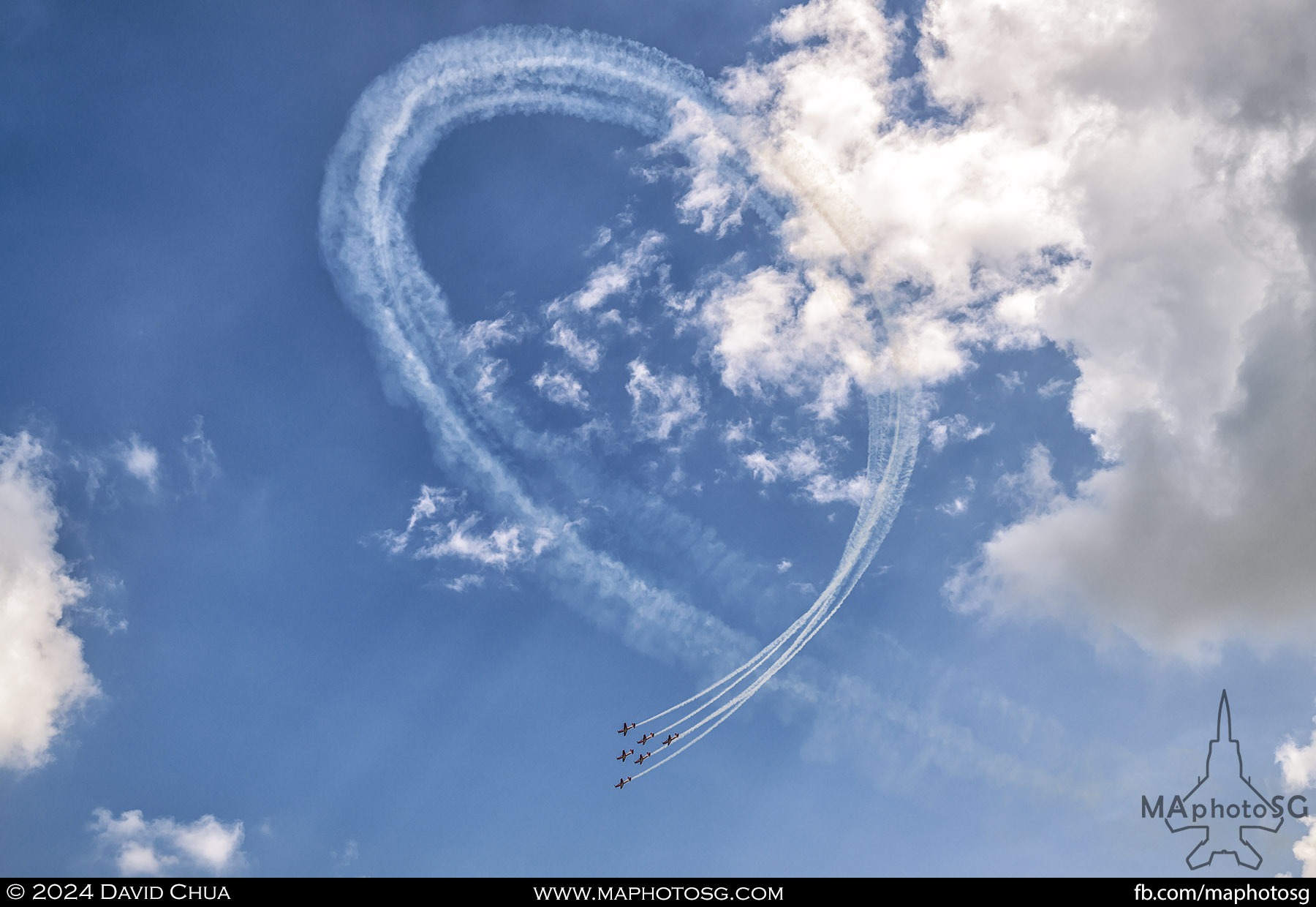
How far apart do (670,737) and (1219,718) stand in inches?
2044

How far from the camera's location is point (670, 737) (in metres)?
81.2

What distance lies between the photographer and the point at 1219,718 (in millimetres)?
70312
